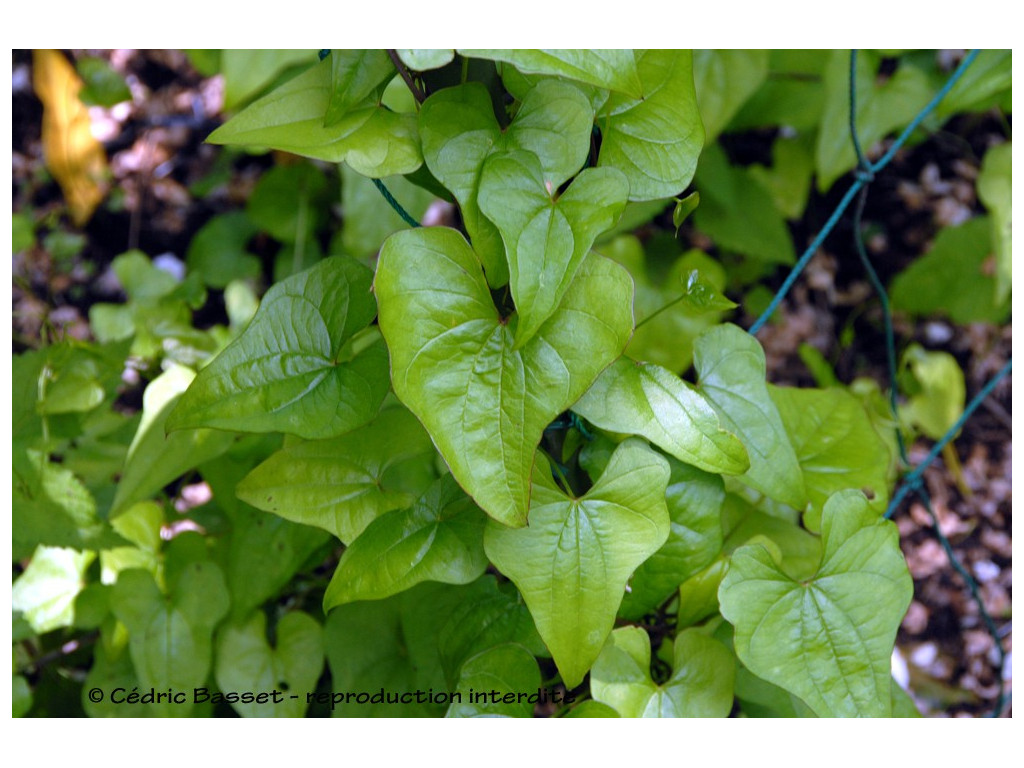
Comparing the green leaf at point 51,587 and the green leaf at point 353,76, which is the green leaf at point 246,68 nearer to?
the green leaf at point 353,76

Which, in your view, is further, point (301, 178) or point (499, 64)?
point (301, 178)

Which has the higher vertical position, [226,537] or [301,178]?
[301,178]

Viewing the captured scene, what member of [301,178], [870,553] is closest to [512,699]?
[870,553]

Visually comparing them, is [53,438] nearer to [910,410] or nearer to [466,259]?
[466,259]

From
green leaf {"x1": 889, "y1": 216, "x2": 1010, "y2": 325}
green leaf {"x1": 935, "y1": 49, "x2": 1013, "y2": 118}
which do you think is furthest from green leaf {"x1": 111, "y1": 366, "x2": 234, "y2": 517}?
green leaf {"x1": 889, "y1": 216, "x2": 1010, "y2": 325}

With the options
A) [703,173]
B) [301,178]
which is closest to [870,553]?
[703,173]

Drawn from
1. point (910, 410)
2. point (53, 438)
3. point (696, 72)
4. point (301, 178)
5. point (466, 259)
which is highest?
point (696, 72)

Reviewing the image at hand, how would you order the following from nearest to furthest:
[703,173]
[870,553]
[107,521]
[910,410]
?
[870,553]
[107,521]
[910,410]
[703,173]

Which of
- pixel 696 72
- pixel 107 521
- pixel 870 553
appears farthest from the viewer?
pixel 696 72
